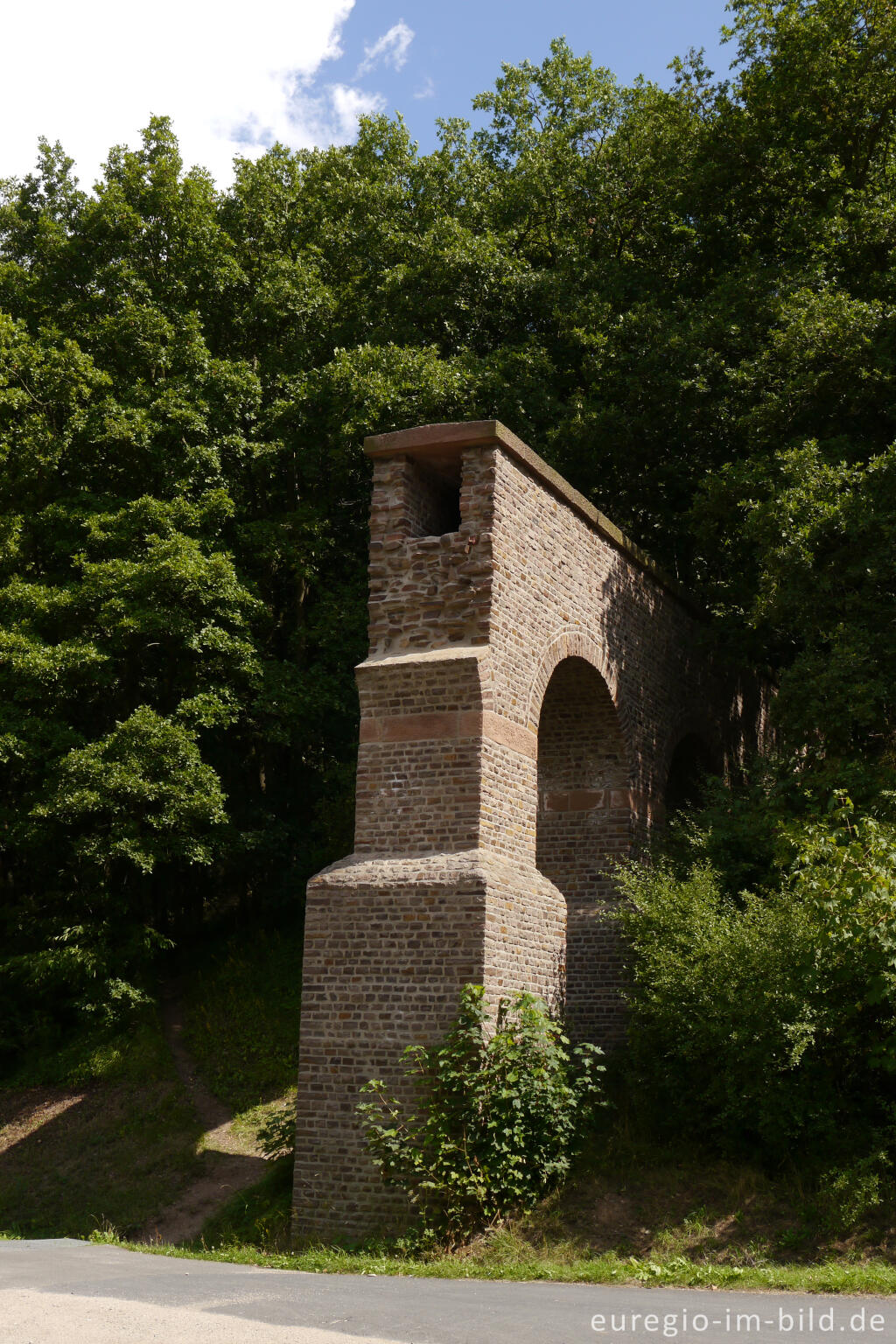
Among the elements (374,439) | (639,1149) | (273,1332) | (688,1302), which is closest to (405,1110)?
(639,1149)

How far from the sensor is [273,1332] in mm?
5695

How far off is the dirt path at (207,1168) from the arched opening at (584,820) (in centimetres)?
433

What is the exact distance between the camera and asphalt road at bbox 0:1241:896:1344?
5.73m

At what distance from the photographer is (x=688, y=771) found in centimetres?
1758

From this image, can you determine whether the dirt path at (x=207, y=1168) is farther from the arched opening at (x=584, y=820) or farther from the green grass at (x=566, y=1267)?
the arched opening at (x=584, y=820)

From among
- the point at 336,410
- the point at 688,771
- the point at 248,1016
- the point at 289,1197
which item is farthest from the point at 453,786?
the point at 336,410

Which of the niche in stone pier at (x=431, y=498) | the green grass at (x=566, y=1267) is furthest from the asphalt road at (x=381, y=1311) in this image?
the niche in stone pier at (x=431, y=498)

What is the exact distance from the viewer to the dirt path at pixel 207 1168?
45.5 feet

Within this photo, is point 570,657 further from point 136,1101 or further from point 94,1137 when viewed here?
point 94,1137

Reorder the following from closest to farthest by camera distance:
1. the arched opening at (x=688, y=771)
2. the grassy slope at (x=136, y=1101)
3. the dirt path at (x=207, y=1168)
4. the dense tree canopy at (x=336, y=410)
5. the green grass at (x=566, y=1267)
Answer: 1. the green grass at (x=566, y=1267)
2. the dirt path at (x=207, y=1168)
3. the grassy slope at (x=136, y=1101)
4. the dense tree canopy at (x=336, y=410)
5. the arched opening at (x=688, y=771)

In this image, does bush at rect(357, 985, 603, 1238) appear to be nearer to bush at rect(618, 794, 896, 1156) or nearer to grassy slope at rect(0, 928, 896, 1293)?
grassy slope at rect(0, 928, 896, 1293)

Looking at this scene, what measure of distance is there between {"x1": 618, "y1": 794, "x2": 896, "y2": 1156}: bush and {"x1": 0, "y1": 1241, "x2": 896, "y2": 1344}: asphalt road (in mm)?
2523

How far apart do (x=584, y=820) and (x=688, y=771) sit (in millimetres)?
3492

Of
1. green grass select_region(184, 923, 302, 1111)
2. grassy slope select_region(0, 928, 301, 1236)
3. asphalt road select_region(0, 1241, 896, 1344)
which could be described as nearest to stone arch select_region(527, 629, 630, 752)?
asphalt road select_region(0, 1241, 896, 1344)
